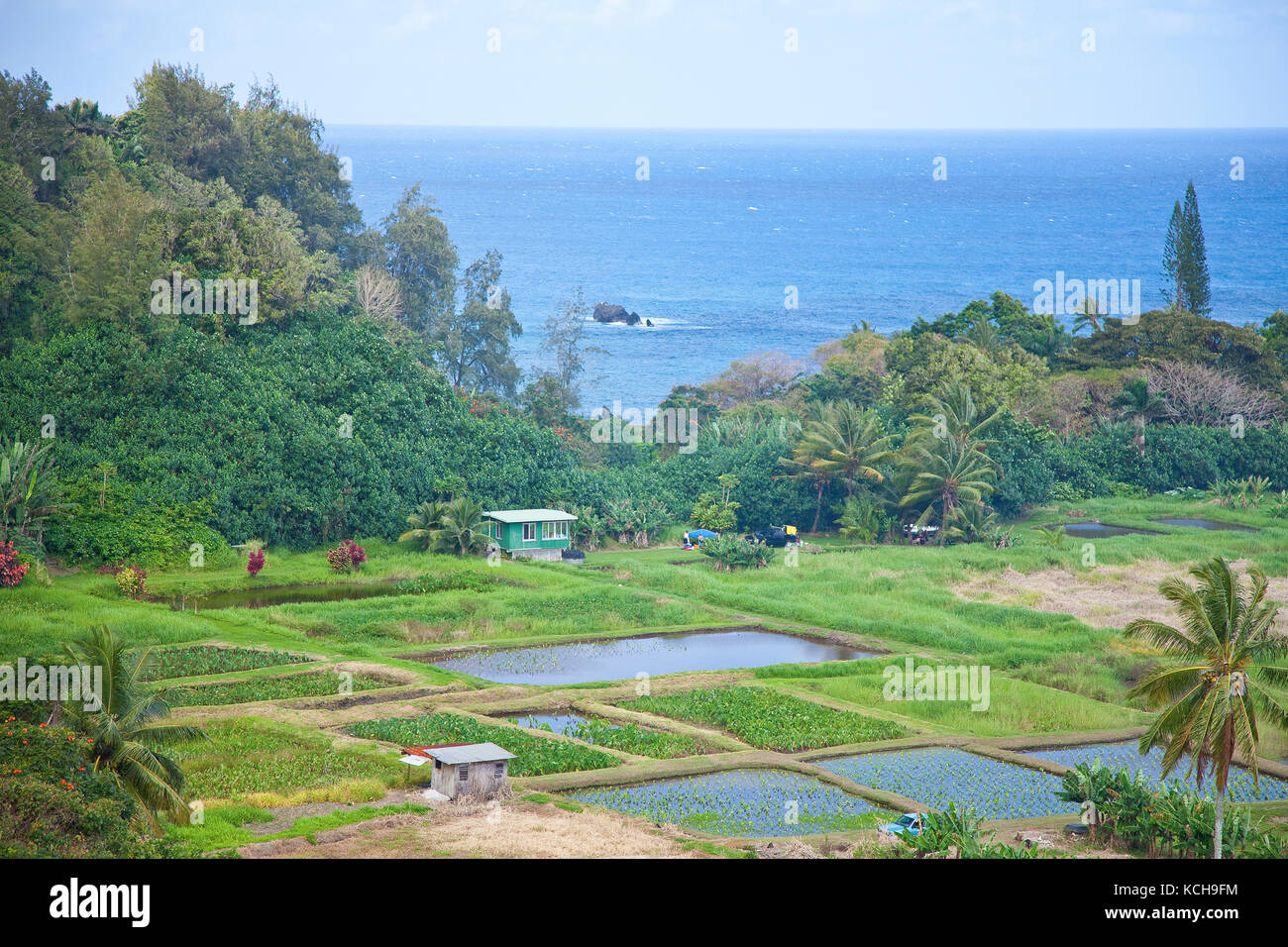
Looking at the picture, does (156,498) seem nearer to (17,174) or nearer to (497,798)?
(17,174)

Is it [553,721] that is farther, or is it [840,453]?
[840,453]

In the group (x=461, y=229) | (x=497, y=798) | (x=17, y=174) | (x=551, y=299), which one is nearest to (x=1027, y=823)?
(x=497, y=798)

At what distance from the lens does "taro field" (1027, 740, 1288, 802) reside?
22.9 metres

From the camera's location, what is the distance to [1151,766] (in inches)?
979

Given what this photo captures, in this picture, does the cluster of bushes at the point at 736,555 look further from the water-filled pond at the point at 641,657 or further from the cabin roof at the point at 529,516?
the water-filled pond at the point at 641,657

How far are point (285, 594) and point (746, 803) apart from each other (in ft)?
65.6

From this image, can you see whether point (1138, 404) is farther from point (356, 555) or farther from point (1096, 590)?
point (356, 555)

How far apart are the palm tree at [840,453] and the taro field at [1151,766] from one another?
21006 mm

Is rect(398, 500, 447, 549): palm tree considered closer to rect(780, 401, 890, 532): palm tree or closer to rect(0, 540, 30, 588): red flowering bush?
rect(0, 540, 30, 588): red flowering bush

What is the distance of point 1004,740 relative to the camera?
2614cm

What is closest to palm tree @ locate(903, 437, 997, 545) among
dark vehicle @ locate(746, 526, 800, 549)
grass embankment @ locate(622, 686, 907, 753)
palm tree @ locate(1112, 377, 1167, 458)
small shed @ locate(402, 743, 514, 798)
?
dark vehicle @ locate(746, 526, 800, 549)

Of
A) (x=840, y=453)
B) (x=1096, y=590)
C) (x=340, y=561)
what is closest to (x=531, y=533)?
(x=340, y=561)

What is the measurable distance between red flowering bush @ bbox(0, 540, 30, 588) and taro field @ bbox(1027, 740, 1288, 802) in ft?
83.0
